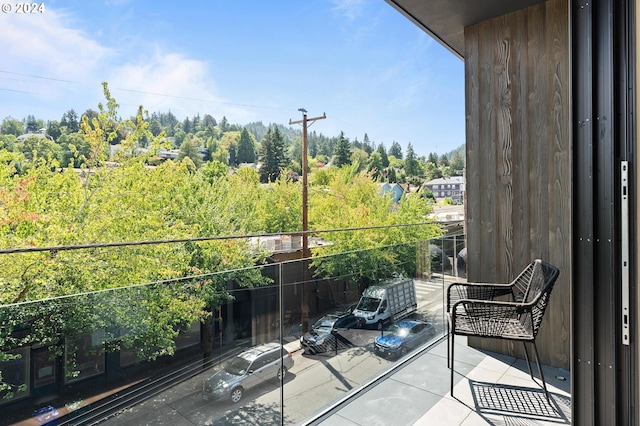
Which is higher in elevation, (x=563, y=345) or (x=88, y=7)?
(x=88, y=7)

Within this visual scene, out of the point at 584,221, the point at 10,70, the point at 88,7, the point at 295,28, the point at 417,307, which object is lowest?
the point at 417,307

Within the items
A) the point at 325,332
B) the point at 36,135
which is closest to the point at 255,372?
the point at 325,332

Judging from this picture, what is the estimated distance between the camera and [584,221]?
3.28ft

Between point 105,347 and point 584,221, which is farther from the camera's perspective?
point 105,347

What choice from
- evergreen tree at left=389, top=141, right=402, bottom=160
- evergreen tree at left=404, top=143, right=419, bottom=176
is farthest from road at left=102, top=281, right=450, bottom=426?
evergreen tree at left=389, top=141, right=402, bottom=160

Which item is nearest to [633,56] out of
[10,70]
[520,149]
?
[520,149]

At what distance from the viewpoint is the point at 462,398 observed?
2.07 meters

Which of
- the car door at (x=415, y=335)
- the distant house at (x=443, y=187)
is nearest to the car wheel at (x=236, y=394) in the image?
the car door at (x=415, y=335)

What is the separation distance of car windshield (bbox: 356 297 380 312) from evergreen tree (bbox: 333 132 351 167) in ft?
69.6

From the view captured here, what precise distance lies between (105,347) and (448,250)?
2.69 m

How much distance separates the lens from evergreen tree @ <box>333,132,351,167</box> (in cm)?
2381

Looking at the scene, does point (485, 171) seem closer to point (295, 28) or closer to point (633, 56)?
point (633, 56)

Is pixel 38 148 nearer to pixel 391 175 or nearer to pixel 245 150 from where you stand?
pixel 245 150

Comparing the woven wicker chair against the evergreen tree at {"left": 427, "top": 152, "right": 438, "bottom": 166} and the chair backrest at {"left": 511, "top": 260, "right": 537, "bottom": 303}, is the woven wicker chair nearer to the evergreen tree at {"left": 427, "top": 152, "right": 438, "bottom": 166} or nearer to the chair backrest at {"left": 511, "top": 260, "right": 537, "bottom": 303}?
the chair backrest at {"left": 511, "top": 260, "right": 537, "bottom": 303}
